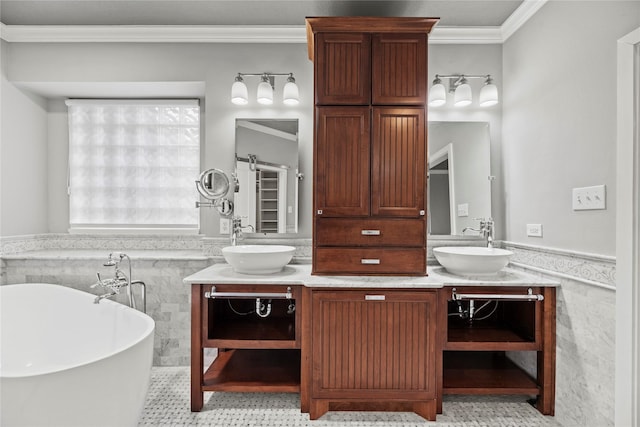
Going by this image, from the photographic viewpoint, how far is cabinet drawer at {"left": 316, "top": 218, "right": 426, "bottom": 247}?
2.10 metres

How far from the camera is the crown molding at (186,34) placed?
257cm

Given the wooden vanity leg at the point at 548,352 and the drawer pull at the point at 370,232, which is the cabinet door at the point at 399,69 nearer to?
the drawer pull at the point at 370,232

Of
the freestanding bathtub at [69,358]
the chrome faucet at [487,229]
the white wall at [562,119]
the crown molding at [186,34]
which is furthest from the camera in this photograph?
the crown molding at [186,34]

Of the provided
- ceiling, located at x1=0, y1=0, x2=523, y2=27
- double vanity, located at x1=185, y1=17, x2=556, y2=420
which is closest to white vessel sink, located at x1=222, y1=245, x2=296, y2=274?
double vanity, located at x1=185, y1=17, x2=556, y2=420

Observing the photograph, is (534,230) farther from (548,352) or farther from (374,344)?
(374,344)

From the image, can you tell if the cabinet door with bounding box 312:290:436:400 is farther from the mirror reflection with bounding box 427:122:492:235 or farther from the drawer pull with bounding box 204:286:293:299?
the mirror reflection with bounding box 427:122:492:235

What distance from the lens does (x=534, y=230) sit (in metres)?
2.22

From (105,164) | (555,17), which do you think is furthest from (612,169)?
(105,164)

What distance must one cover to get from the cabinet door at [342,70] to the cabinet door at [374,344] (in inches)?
46.9

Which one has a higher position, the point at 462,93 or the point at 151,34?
the point at 151,34

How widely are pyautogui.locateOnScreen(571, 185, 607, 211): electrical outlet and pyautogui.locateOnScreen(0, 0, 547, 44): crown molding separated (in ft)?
4.68

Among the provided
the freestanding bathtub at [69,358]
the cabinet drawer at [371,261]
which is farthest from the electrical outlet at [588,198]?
the freestanding bathtub at [69,358]

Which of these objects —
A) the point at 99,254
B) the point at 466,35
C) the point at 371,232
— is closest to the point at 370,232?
the point at 371,232

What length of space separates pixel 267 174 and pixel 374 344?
4.78 ft
